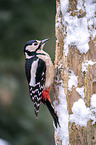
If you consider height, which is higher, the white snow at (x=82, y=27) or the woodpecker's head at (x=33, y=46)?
the white snow at (x=82, y=27)

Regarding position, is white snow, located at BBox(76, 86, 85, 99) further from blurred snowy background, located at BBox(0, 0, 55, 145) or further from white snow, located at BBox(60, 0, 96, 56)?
blurred snowy background, located at BBox(0, 0, 55, 145)

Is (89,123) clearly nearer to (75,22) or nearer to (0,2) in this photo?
(75,22)

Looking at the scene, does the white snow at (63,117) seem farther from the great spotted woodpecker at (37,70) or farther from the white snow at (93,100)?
the white snow at (93,100)

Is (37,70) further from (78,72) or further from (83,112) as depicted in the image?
(83,112)

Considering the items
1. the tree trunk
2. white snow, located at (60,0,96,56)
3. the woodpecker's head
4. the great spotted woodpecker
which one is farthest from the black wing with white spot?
white snow, located at (60,0,96,56)

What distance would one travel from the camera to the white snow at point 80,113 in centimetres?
304

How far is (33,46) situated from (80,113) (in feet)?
3.01

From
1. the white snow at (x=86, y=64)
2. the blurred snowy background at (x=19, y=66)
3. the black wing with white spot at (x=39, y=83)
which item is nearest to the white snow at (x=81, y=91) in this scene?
the white snow at (x=86, y=64)

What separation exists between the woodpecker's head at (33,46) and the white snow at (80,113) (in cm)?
77

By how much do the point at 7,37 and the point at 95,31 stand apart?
393cm

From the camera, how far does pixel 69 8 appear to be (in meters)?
3.15

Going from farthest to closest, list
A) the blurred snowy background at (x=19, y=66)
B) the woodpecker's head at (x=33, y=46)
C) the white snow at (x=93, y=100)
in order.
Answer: the blurred snowy background at (x=19, y=66)
the woodpecker's head at (x=33, y=46)
the white snow at (x=93, y=100)

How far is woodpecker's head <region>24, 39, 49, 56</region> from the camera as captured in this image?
3.34 metres

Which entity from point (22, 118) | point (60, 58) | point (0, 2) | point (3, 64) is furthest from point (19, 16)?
point (60, 58)
